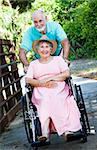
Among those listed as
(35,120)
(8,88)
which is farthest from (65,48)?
(8,88)

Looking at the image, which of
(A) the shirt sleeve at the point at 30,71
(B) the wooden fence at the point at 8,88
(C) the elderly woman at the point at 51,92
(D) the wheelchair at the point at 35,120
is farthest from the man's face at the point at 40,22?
(B) the wooden fence at the point at 8,88

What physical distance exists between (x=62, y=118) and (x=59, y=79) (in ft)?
1.57

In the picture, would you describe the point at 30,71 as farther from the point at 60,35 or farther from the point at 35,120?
the point at 60,35

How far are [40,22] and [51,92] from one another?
104cm

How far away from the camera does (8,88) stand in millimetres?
8414

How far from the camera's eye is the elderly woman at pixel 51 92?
520cm

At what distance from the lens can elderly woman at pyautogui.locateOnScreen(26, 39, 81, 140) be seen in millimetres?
5203

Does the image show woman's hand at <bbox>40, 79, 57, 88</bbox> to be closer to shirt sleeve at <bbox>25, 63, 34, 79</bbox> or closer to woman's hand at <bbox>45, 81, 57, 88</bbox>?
woman's hand at <bbox>45, 81, 57, 88</bbox>

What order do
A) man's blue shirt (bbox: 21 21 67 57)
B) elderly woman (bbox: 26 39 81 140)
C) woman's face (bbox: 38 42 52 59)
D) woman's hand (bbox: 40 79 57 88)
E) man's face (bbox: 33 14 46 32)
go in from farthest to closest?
man's blue shirt (bbox: 21 21 67 57)
man's face (bbox: 33 14 46 32)
woman's face (bbox: 38 42 52 59)
woman's hand (bbox: 40 79 57 88)
elderly woman (bbox: 26 39 81 140)

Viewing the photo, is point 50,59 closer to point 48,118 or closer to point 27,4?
point 48,118

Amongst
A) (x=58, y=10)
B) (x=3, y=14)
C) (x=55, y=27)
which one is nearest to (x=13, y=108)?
(x=55, y=27)

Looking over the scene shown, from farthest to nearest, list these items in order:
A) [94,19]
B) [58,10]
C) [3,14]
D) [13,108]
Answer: [58,10] < [3,14] < [94,19] < [13,108]

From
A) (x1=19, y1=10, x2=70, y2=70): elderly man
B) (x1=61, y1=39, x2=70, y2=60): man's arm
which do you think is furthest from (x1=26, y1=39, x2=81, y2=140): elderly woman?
(x1=19, y1=10, x2=70, y2=70): elderly man

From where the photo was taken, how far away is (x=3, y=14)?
72.4 ft
